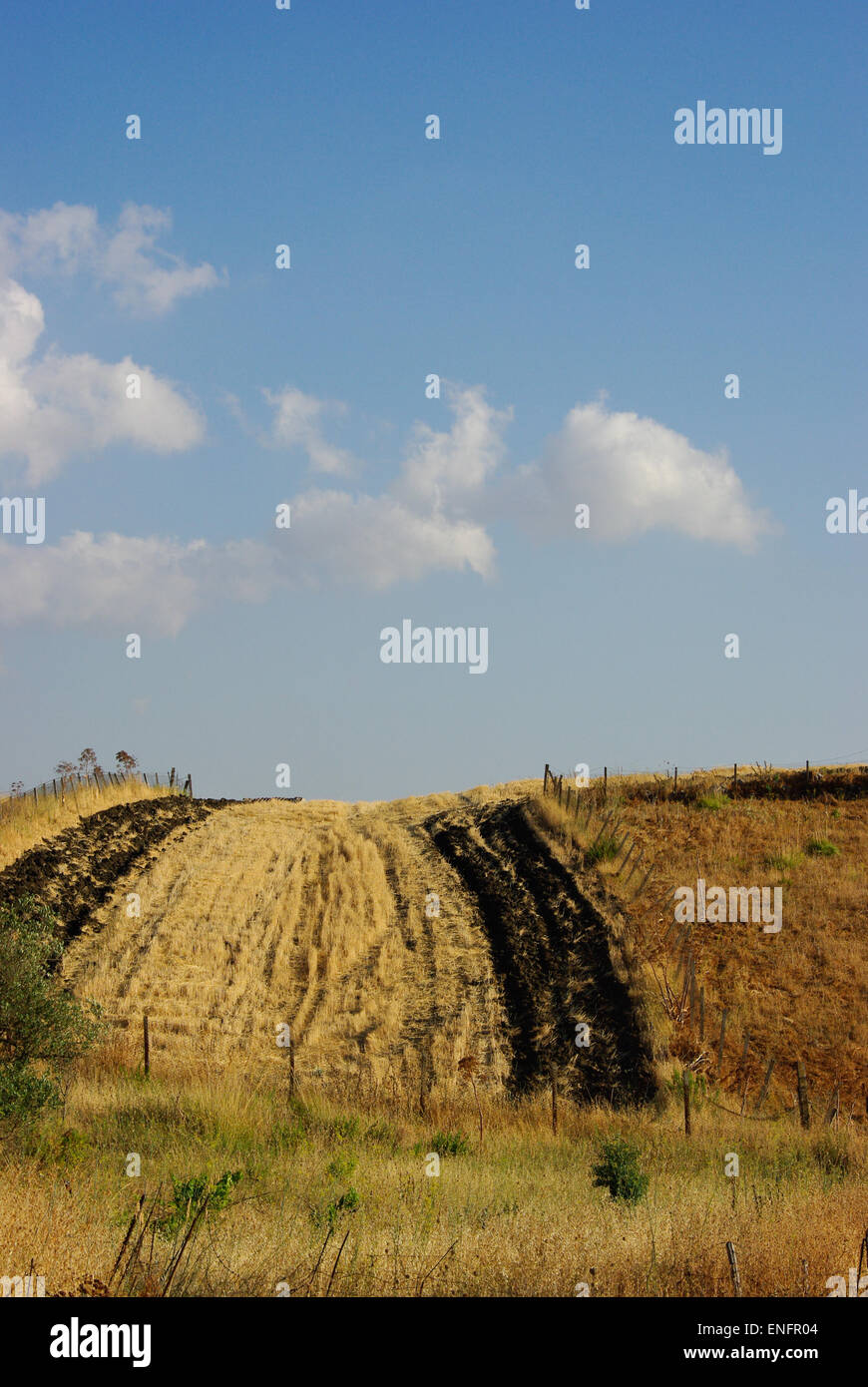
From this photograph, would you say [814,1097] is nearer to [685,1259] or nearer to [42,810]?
[685,1259]

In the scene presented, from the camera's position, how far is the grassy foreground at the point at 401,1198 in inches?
406

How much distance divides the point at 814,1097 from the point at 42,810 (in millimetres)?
34249

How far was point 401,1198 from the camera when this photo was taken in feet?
47.2

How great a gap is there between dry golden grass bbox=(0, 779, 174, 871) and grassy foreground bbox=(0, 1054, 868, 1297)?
2041cm

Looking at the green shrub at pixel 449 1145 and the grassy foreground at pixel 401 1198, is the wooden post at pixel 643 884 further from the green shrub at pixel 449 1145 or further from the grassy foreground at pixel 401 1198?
the green shrub at pixel 449 1145

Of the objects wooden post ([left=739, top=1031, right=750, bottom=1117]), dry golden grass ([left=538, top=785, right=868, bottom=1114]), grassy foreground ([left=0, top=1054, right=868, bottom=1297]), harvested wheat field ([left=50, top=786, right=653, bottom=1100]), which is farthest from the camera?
dry golden grass ([left=538, top=785, right=868, bottom=1114])

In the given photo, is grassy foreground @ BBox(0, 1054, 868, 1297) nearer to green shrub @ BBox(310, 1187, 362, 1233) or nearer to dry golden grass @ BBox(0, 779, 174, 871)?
green shrub @ BBox(310, 1187, 362, 1233)

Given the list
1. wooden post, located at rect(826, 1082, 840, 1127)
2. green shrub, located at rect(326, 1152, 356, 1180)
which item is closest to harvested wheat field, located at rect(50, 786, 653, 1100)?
wooden post, located at rect(826, 1082, 840, 1127)

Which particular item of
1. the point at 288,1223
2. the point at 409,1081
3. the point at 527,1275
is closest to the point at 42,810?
the point at 409,1081

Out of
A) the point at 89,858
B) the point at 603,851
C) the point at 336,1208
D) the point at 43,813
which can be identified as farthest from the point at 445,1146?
the point at 43,813

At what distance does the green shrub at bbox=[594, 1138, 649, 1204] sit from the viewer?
Answer: 1529 cm

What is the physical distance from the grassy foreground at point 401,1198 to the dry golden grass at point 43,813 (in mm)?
20412

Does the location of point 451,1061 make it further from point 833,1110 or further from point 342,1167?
point 342,1167
